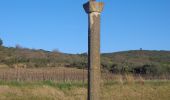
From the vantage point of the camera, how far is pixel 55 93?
2808 centimetres

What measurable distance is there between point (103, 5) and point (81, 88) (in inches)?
691

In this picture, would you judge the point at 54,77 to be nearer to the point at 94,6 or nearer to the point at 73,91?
the point at 73,91

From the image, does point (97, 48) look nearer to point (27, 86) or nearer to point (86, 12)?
point (86, 12)

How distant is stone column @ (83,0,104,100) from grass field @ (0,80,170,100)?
14.2m

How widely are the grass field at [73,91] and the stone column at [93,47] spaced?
14.2 m

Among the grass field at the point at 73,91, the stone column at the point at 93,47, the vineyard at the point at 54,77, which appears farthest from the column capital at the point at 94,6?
the vineyard at the point at 54,77

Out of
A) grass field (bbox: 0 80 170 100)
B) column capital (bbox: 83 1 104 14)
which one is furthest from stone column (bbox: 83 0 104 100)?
grass field (bbox: 0 80 170 100)

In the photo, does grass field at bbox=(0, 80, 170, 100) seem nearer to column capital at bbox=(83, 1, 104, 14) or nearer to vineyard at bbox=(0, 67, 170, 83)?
vineyard at bbox=(0, 67, 170, 83)

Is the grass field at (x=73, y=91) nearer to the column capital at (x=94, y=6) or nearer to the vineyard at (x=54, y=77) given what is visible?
the vineyard at (x=54, y=77)

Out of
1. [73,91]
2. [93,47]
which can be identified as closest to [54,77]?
[73,91]

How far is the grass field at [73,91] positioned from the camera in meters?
27.2

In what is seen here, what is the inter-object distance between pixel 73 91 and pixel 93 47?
668 inches

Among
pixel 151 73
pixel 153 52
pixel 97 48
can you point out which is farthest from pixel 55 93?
pixel 153 52

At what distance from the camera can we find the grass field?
27.2 metres
